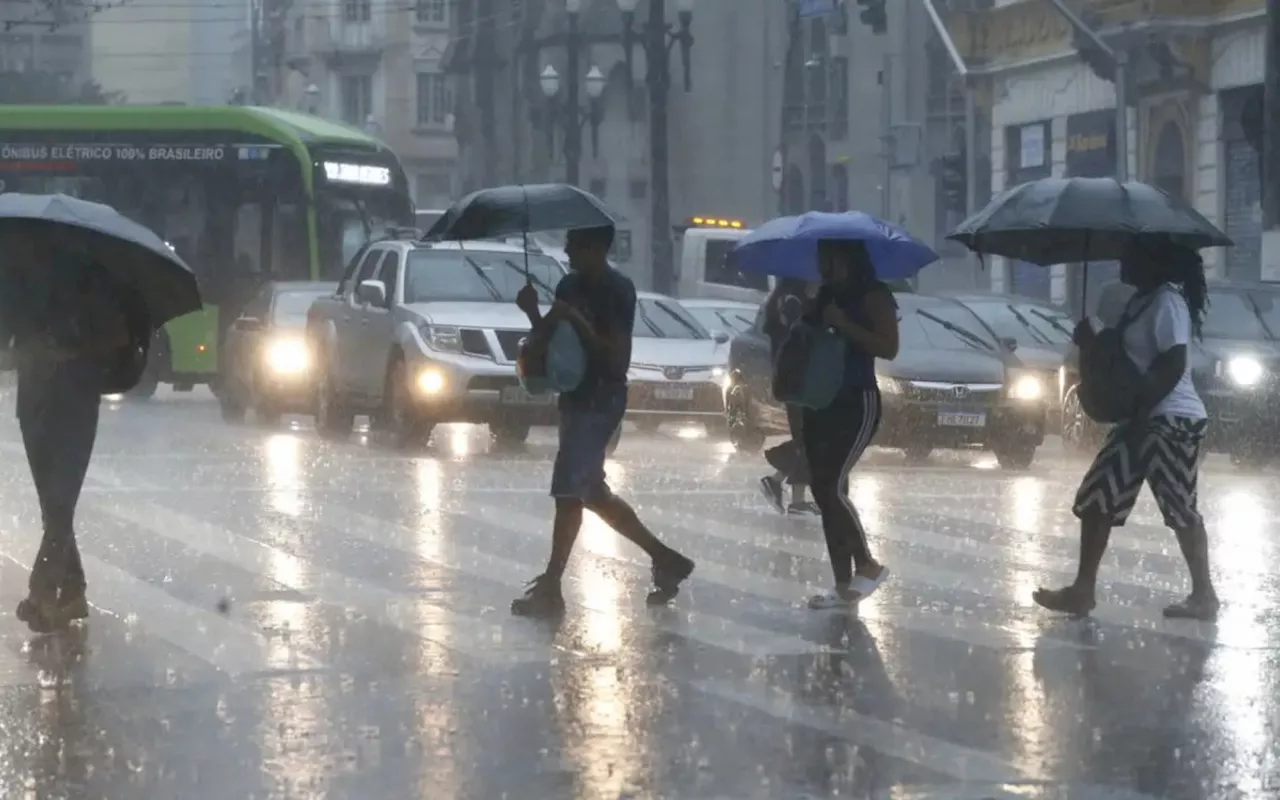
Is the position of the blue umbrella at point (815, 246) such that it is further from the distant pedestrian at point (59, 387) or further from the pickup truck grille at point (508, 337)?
the pickup truck grille at point (508, 337)

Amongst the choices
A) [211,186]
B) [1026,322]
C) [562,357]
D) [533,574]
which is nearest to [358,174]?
[211,186]

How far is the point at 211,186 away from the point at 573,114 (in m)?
31.4

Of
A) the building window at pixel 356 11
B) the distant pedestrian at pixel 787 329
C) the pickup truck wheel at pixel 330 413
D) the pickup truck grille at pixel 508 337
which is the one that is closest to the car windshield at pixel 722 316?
the pickup truck wheel at pixel 330 413

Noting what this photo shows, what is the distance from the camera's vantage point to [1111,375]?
460 inches

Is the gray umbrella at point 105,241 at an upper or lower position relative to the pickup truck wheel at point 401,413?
upper

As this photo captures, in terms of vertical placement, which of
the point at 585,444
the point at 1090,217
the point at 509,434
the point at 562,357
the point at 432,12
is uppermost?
the point at 432,12

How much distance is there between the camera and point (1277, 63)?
31172 mm

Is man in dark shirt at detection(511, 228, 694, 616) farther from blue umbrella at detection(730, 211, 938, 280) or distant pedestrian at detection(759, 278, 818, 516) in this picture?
distant pedestrian at detection(759, 278, 818, 516)

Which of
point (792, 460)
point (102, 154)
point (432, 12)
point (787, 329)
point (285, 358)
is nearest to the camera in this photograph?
point (787, 329)

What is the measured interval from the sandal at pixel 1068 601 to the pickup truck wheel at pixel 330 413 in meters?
15.2

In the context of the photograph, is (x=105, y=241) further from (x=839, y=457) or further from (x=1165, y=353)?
(x=1165, y=353)

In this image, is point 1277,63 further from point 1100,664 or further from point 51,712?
point 51,712

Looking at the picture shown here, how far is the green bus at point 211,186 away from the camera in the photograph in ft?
116

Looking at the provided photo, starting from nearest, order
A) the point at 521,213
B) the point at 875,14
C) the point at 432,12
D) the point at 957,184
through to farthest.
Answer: the point at 521,213 → the point at 875,14 → the point at 957,184 → the point at 432,12
